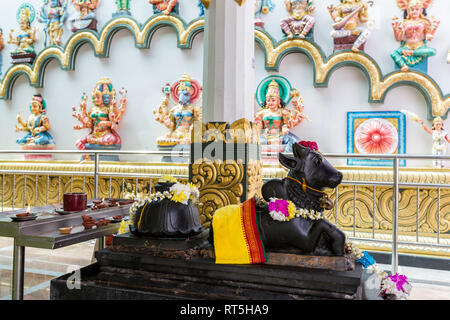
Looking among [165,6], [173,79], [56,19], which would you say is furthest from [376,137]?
[56,19]

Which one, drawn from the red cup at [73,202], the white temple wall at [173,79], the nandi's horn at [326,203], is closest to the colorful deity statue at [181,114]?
the white temple wall at [173,79]

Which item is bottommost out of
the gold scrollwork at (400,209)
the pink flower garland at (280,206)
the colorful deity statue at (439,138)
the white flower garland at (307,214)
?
the gold scrollwork at (400,209)

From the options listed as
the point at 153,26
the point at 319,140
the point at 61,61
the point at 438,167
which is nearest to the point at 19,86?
the point at 61,61

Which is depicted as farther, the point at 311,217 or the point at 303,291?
the point at 311,217

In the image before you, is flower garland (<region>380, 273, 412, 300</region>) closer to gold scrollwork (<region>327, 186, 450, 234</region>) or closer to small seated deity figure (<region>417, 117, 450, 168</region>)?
gold scrollwork (<region>327, 186, 450, 234</region>)

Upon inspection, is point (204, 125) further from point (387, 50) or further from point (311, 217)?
point (387, 50)

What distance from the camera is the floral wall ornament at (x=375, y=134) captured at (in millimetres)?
4441

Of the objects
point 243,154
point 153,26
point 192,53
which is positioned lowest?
point 243,154

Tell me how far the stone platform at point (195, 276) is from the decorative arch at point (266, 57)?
3.80 m

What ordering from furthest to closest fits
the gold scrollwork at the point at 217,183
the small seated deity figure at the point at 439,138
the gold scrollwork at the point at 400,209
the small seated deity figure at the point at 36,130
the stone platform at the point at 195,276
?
the small seated deity figure at the point at 36,130
the small seated deity figure at the point at 439,138
the gold scrollwork at the point at 400,209
the gold scrollwork at the point at 217,183
the stone platform at the point at 195,276

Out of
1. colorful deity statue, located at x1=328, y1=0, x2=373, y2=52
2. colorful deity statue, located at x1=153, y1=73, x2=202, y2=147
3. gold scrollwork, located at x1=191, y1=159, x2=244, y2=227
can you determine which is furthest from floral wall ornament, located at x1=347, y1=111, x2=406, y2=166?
gold scrollwork, located at x1=191, y1=159, x2=244, y2=227

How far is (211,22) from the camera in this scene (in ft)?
7.07

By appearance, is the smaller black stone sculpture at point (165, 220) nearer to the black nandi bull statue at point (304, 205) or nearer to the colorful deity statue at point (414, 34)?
the black nandi bull statue at point (304, 205)

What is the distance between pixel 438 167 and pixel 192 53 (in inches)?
139
